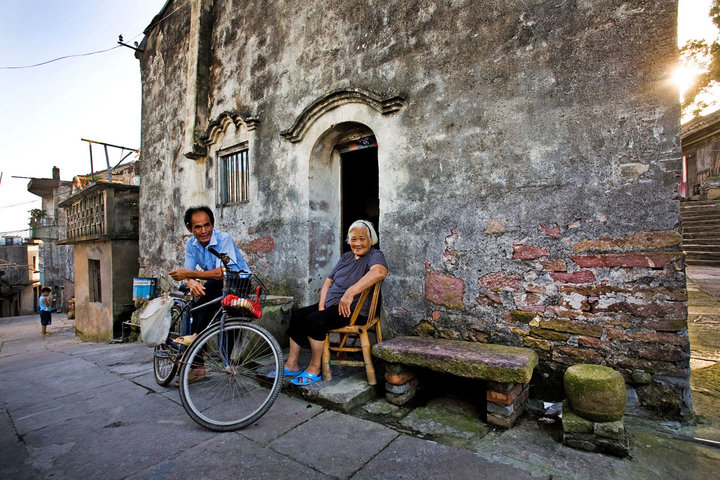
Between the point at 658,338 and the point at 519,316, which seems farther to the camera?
the point at 519,316

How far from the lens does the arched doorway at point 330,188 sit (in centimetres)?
485

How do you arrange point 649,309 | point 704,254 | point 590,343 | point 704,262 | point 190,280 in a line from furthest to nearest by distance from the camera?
point 704,254, point 704,262, point 190,280, point 590,343, point 649,309

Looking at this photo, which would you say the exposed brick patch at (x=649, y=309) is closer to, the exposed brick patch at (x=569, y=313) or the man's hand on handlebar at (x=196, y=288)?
the exposed brick patch at (x=569, y=313)

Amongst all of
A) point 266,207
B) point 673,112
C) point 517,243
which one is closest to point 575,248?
point 517,243

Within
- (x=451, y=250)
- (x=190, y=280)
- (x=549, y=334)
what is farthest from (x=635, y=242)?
(x=190, y=280)

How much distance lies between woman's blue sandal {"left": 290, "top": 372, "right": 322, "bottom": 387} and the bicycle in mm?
250

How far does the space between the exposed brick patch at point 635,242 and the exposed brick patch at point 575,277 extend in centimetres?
19

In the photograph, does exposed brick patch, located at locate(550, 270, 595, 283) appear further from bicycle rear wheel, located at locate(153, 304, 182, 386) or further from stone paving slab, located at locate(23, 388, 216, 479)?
bicycle rear wheel, located at locate(153, 304, 182, 386)

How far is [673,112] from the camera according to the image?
2697 millimetres

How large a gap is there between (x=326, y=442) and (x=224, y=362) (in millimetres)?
1046

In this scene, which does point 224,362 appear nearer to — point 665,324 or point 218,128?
point 665,324

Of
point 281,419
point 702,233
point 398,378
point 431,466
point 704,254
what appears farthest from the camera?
point 702,233

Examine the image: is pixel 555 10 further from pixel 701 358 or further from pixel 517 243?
pixel 701 358

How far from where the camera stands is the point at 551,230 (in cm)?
314
